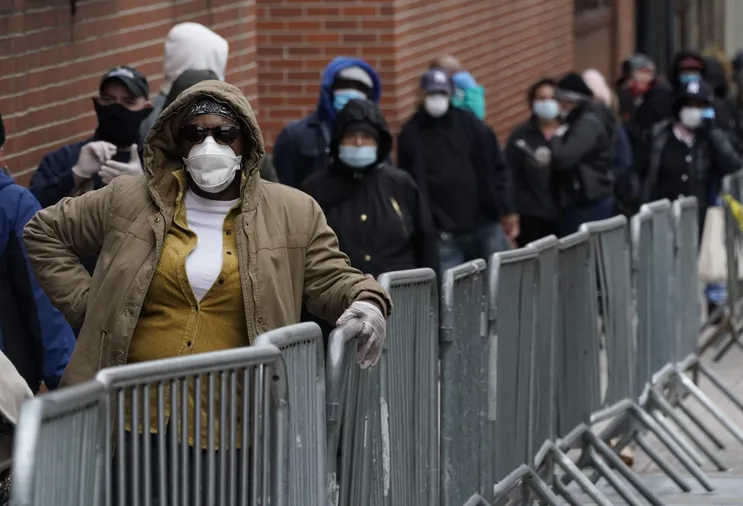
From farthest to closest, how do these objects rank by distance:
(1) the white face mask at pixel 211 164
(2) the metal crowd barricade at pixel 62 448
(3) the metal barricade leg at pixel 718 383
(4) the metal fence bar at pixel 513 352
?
(3) the metal barricade leg at pixel 718 383
(4) the metal fence bar at pixel 513 352
(1) the white face mask at pixel 211 164
(2) the metal crowd barricade at pixel 62 448

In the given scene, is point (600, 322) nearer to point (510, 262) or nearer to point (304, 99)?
point (510, 262)

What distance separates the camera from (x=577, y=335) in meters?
7.34

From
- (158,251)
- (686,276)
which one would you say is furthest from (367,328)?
(686,276)

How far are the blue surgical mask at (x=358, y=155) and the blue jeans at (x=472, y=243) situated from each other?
2831 millimetres

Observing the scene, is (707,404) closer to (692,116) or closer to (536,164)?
(536,164)

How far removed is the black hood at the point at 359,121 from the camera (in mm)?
8047

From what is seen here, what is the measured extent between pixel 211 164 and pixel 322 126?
4297 mm

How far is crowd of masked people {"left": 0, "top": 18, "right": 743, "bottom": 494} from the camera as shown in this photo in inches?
190

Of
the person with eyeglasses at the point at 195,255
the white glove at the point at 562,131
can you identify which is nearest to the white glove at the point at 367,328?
the person with eyeglasses at the point at 195,255

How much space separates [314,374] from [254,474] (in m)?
0.37

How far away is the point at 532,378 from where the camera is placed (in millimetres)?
6684


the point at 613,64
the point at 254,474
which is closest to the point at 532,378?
the point at 254,474

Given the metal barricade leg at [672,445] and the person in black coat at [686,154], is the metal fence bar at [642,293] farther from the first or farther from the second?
the person in black coat at [686,154]

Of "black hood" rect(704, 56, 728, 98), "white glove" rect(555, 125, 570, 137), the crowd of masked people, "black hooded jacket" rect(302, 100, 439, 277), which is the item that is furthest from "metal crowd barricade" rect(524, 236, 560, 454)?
"black hood" rect(704, 56, 728, 98)
